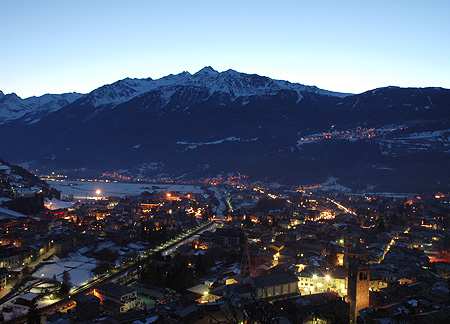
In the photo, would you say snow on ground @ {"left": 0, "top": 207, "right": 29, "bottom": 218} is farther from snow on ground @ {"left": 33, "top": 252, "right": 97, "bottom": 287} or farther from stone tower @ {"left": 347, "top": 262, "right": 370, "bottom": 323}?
stone tower @ {"left": 347, "top": 262, "right": 370, "bottom": 323}

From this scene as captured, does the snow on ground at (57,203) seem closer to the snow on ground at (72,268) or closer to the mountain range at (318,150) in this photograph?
the snow on ground at (72,268)

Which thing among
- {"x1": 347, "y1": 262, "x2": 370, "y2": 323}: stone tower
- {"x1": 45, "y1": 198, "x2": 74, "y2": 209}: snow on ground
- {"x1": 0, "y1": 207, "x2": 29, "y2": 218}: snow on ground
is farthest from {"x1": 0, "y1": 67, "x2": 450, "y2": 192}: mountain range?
{"x1": 347, "y1": 262, "x2": 370, "y2": 323}: stone tower

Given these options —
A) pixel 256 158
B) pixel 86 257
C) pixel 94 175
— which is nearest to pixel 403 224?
pixel 86 257

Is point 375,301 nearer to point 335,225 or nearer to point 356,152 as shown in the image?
point 335,225

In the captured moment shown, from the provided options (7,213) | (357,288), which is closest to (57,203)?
(7,213)

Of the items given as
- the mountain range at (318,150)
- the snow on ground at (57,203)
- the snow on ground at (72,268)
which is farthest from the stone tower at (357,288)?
the mountain range at (318,150)
